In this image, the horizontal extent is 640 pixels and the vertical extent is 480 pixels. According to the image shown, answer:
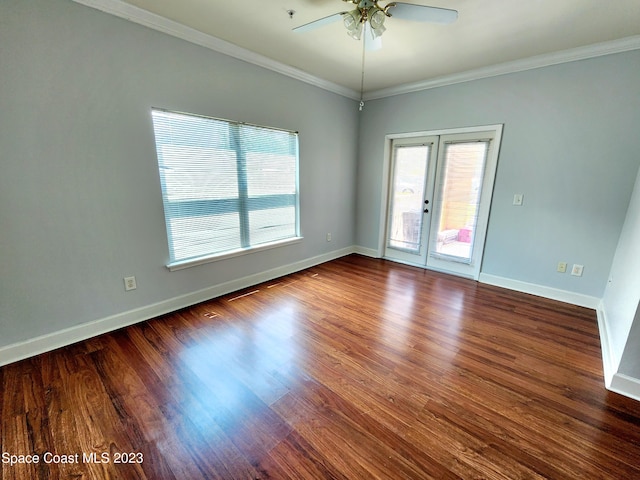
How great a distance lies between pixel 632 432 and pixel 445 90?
3.60 m

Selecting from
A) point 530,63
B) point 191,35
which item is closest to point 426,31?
point 530,63

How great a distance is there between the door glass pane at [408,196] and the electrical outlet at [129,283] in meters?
3.56

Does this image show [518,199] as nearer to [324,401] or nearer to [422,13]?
[422,13]

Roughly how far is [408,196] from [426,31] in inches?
85.9

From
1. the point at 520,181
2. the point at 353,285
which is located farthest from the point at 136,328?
the point at 520,181

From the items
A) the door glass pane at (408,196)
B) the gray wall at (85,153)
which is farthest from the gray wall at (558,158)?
the gray wall at (85,153)

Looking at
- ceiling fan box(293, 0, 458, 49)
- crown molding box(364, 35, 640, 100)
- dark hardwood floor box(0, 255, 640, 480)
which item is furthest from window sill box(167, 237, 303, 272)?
crown molding box(364, 35, 640, 100)

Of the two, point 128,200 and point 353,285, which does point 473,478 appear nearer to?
point 353,285

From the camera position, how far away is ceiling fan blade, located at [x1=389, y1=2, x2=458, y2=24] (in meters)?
1.62

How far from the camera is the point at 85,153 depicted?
201cm

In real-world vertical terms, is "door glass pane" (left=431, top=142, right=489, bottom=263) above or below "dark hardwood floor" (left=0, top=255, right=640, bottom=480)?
above

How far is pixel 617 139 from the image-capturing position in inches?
99.2

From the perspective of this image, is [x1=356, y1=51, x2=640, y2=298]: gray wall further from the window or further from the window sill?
the window sill

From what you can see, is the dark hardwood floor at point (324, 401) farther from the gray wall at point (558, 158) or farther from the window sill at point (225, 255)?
the gray wall at point (558, 158)
